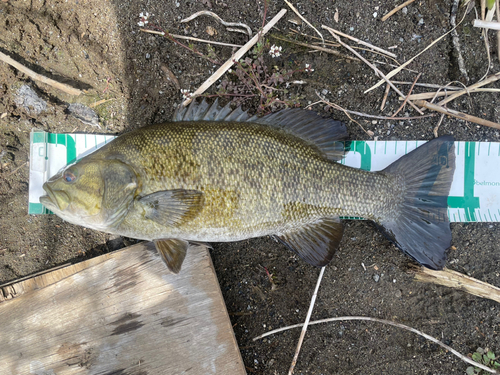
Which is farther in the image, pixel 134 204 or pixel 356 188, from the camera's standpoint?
pixel 356 188

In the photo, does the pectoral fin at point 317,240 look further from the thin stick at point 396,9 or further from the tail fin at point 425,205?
the thin stick at point 396,9

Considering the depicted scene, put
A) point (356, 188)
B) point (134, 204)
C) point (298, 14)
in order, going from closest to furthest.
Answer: point (134, 204)
point (356, 188)
point (298, 14)

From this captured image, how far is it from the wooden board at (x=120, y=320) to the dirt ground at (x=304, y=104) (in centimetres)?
32

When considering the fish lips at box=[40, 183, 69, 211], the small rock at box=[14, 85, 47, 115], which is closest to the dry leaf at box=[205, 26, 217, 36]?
the small rock at box=[14, 85, 47, 115]

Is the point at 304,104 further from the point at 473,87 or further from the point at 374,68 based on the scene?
the point at 473,87

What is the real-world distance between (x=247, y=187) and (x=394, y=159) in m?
1.49

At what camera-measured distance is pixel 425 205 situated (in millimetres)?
2537

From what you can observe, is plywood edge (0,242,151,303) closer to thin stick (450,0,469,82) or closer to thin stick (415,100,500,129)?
thin stick (415,100,500,129)

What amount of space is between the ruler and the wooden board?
0.82 metres

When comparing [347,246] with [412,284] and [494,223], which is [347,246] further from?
[494,223]

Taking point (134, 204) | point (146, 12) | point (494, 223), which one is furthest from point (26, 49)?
point (494, 223)

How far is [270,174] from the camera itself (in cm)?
239

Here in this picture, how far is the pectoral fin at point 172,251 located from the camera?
7.90ft

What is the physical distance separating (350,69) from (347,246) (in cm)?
170
